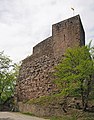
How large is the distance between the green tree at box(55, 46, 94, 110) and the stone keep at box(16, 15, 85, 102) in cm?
516

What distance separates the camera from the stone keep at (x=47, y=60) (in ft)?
92.8

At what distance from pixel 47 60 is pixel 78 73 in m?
8.09

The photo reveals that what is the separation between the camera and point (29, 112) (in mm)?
26219

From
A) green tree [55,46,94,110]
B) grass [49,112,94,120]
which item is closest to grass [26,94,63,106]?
green tree [55,46,94,110]

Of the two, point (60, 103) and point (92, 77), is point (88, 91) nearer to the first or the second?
point (92, 77)

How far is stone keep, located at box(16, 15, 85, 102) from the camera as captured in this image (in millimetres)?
28297

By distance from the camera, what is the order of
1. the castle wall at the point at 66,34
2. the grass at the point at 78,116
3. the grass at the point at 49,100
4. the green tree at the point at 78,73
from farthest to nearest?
1. the castle wall at the point at 66,34
2. the grass at the point at 49,100
3. the green tree at the point at 78,73
4. the grass at the point at 78,116

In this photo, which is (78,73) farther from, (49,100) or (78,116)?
(49,100)

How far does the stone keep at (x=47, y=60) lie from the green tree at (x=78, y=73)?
516cm

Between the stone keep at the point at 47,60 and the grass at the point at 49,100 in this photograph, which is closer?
the grass at the point at 49,100

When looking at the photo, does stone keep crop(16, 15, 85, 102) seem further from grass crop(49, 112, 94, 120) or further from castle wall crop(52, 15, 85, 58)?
grass crop(49, 112, 94, 120)

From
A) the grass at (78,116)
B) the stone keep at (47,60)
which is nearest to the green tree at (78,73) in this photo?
the grass at (78,116)

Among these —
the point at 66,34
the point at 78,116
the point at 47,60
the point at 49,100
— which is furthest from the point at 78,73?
the point at 47,60

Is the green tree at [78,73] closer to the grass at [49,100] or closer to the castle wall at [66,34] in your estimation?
the grass at [49,100]
